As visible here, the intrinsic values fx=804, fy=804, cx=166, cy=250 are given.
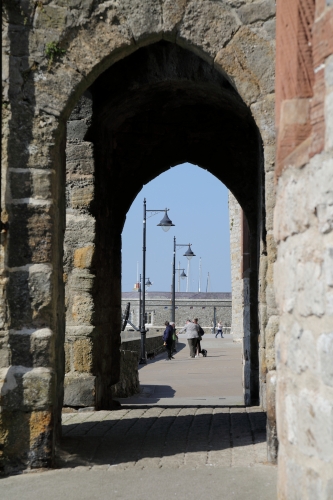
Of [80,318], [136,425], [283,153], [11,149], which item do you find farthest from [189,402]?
[283,153]

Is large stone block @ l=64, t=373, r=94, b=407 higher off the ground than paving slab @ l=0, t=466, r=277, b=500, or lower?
higher

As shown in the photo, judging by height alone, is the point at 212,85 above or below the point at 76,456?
above

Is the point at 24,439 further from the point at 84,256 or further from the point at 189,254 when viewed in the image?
the point at 189,254

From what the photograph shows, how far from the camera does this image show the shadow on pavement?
5.37 metres

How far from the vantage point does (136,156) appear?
9.57m

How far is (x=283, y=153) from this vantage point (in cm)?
296

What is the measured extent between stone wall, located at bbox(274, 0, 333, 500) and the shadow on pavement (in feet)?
8.48

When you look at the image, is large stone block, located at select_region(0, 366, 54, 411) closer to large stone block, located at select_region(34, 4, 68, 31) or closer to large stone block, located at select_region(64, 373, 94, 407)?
large stone block, located at select_region(34, 4, 68, 31)

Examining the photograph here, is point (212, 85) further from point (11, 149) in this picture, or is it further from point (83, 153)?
point (11, 149)

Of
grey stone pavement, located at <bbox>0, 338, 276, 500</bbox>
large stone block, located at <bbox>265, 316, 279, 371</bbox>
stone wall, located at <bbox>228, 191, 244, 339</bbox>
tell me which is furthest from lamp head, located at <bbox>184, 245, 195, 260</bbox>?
large stone block, located at <bbox>265, 316, 279, 371</bbox>

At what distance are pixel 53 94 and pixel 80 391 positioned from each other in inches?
138

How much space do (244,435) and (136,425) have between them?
101 centimetres

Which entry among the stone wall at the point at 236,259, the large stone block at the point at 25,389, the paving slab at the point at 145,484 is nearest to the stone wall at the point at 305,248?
the paving slab at the point at 145,484

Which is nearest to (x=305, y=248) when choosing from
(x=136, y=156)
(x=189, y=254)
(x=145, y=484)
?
(x=145, y=484)
